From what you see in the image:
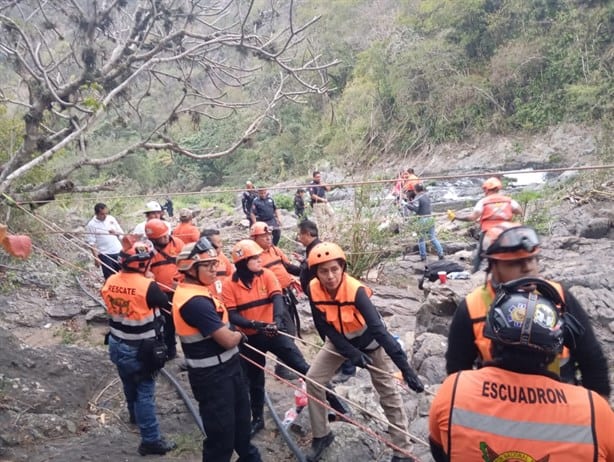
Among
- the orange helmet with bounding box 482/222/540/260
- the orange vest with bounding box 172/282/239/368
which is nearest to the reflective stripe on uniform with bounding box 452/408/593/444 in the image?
the orange helmet with bounding box 482/222/540/260

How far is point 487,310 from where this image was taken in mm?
2398

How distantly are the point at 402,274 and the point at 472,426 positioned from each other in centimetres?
985

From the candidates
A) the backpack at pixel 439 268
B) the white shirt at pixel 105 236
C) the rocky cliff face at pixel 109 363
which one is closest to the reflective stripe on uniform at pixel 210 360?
the rocky cliff face at pixel 109 363

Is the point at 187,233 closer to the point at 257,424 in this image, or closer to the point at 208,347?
the point at 257,424

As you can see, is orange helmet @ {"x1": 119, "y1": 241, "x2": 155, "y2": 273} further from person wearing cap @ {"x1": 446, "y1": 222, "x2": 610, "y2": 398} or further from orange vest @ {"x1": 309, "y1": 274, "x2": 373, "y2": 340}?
person wearing cap @ {"x1": 446, "y1": 222, "x2": 610, "y2": 398}

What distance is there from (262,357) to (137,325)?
3.84ft

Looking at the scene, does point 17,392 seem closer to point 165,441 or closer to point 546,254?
point 165,441

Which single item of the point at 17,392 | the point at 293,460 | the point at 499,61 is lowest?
the point at 293,460

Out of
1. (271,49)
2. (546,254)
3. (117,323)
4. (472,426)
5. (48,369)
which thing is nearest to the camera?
(472,426)

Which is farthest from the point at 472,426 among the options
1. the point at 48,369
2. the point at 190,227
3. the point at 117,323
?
the point at 190,227

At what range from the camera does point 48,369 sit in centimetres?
593

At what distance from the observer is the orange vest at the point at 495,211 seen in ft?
19.4

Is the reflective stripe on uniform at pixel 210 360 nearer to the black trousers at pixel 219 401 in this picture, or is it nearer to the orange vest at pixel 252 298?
the black trousers at pixel 219 401

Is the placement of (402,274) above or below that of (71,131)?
below
